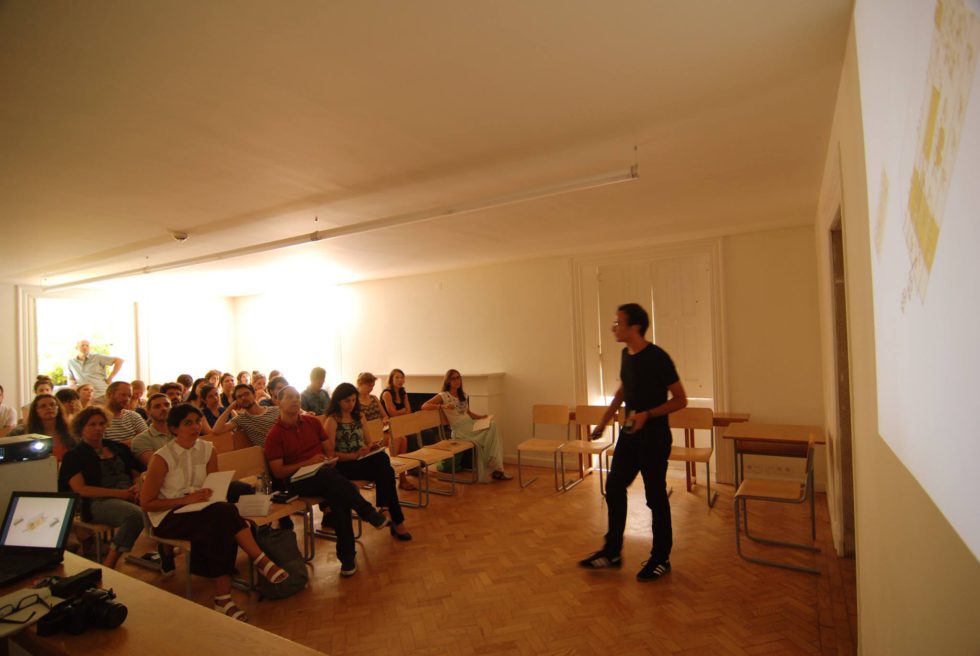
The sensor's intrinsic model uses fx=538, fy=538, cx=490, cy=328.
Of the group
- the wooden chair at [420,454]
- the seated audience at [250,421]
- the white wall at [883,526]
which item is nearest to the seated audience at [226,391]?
the seated audience at [250,421]

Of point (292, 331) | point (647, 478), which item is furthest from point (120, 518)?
point (292, 331)

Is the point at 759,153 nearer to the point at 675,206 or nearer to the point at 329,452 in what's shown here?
the point at 675,206

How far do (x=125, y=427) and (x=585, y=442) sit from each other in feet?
14.0

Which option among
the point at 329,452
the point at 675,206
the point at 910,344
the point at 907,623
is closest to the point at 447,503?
the point at 329,452

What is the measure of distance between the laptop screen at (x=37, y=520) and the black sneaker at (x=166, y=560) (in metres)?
1.92

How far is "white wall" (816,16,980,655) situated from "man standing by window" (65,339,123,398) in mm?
9304

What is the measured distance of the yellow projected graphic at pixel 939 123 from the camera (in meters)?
0.62

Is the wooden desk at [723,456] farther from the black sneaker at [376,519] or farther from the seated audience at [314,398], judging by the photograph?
the seated audience at [314,398]

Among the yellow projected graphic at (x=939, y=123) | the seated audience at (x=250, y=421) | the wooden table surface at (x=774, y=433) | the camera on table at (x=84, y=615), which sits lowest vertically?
the wooden table surface at (x=774, y=433)

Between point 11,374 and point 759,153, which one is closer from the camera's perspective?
point 759,153

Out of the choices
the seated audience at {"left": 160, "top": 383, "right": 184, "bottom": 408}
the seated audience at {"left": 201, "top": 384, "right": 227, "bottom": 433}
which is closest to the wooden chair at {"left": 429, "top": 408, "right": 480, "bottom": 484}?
the seated audience at {"left": 201, "top": 384, "right": 227, "bottom": 433}

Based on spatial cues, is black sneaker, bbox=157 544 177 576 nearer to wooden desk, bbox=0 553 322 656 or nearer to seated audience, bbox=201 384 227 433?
seated audience, bbox=201 384 227 433

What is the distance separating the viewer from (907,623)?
1325 mm

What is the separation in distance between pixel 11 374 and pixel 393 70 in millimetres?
→ 8630
